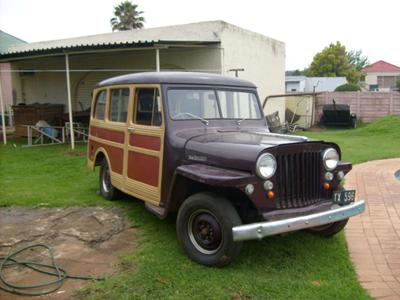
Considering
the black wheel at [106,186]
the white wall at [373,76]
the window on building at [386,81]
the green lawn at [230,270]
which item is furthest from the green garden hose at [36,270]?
the window on building at [386,81]

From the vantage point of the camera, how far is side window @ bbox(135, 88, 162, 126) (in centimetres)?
475

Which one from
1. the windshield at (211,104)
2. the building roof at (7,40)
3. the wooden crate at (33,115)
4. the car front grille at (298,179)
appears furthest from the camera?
the building roof at (7,40)

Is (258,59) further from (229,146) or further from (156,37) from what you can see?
(229,146)

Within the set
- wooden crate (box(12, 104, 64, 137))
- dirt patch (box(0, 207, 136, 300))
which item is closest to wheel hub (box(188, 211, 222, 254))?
dirt patch (box(0, 207, 136, 300))

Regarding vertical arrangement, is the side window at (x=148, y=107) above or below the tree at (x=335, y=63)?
below

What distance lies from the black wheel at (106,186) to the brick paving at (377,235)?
10.9ft

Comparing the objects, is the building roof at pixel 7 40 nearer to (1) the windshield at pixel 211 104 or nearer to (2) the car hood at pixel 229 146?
(1) the windshield at pixel 211 104

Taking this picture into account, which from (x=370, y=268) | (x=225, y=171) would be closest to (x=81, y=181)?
(x=225, y=171)

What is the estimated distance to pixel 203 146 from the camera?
4.16m

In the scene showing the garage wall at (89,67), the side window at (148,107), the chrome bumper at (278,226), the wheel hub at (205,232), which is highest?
the garage wall at (89,67)

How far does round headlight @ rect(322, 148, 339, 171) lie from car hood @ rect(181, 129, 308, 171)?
0.83ft

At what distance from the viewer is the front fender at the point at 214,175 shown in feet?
11.7

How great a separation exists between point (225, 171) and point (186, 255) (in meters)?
1.00

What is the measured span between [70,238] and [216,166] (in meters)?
2.06
